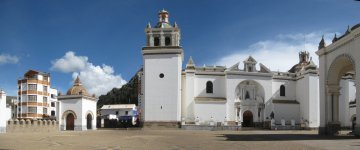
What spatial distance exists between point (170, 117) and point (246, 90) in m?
9.91

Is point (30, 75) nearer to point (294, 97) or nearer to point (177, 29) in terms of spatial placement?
point (177, 29)

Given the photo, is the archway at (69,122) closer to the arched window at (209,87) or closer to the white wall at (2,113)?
the white wall at (2,113)

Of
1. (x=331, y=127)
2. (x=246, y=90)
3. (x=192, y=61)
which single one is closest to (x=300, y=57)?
(x=246, y=90)

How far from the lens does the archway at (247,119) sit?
4369cm

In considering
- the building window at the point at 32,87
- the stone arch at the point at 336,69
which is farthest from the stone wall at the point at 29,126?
the stone arch at the point at 336,69

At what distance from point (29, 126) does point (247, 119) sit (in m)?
23.2

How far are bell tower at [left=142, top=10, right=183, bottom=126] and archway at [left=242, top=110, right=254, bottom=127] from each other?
8717mm

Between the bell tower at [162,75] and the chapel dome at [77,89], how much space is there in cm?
668

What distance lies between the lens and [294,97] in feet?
149

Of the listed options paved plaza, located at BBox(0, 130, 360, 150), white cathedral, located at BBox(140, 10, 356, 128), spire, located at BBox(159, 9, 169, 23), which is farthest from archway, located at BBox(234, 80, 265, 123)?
paved plaza, located at BBox(0, 130, 360, 150)

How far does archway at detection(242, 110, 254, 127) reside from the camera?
43688 millimetres

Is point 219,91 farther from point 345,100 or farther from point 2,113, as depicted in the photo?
point 2,113

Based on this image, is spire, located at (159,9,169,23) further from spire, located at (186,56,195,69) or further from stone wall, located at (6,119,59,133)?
stone wall, located at (6,119,59,133)

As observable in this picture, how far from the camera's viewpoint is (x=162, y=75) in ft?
131
